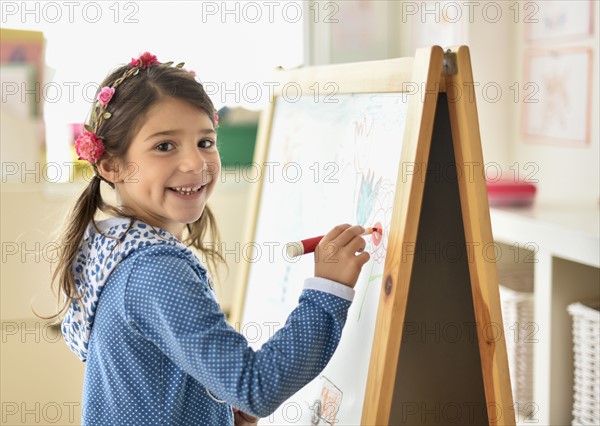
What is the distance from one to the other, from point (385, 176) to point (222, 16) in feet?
5.26

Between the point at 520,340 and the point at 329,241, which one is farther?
the point at 520,340

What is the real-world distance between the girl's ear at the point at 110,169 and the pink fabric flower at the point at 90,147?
0.5 inches

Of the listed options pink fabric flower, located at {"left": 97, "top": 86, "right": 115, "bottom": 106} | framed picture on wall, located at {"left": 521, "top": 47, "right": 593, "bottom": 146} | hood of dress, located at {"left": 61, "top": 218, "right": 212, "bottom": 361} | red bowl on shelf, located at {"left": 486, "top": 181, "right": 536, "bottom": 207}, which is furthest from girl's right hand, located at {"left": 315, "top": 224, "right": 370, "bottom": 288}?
framed picture on wall, located at {"left": 521, "top": 47, "right": 593, "bottom": 146}

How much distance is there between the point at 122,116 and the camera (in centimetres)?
113

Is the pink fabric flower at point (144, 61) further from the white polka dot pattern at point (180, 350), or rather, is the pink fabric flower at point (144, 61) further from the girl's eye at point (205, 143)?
the white polka dot pattern at point (180, 350)

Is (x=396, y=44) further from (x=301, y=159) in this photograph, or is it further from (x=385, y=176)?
(x=385, y=176)

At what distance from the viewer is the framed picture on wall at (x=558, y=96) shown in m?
2.07

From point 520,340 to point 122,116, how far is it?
1.32m

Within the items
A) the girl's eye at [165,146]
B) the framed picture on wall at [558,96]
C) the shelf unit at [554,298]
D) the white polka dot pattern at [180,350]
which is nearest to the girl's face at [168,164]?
the girl's eye at [165,146]

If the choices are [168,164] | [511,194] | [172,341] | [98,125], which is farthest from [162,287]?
[511,194]

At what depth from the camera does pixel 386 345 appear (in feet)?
3.66

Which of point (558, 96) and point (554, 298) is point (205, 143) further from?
point (558, 96)

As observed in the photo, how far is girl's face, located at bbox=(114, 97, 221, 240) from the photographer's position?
111cm

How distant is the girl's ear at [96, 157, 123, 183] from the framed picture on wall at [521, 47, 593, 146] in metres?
1.37
